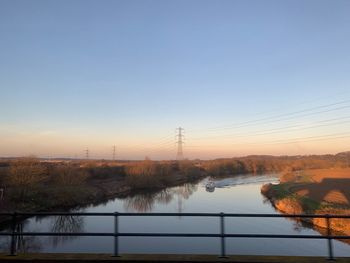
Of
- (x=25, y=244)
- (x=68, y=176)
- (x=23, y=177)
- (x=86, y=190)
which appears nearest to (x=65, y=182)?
(x=68, y=176)

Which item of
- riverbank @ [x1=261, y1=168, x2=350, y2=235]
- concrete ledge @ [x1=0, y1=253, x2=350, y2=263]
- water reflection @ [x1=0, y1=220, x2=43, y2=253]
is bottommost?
water reflection @ [x1=0, y1=220, x2=43, y2=253]

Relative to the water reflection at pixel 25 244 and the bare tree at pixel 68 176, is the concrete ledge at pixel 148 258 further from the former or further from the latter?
the bare tree at pixel 68 176

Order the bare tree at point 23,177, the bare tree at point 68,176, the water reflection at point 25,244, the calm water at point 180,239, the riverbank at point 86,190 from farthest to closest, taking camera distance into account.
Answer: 1. the bare tree at point 68,176
2. the bare tree at point 23,177
3. the riverbank at point 86,190
4. the water reflection at point 25,244
5. the calm water at point 180,239

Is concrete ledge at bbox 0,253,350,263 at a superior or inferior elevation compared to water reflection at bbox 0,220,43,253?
superior

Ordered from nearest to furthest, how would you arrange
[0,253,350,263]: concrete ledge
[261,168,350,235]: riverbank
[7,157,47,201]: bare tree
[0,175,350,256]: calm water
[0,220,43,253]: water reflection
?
[0,253,350,263]: concrete ledge → [0,175,350,256]: calm water → [0,220,43,253]: water reflection → [261,168,350,235]: riverbank → [7,157,47,201]: bare tree

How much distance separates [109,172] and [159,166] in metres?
14.5

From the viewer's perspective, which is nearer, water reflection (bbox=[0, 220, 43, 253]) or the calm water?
the calm water

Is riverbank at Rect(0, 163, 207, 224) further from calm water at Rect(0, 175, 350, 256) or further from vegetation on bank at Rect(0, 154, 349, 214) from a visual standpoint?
calm water at Rect(0, 175, 350, 256)

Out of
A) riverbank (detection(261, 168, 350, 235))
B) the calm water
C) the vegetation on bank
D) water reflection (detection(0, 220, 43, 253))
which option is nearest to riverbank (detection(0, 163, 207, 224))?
the vegetation on bank

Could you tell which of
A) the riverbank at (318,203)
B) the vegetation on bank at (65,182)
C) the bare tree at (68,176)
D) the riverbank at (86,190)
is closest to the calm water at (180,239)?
the riverbank at (318,203)

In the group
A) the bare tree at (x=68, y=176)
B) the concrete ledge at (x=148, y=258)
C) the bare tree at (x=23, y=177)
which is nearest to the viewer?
the concrete ledge at (x=148, y=258)

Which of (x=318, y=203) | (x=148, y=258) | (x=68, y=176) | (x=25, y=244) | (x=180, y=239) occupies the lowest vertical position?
(x=25, y=244)

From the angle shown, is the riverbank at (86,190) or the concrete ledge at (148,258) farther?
the riverbank at (86,190)

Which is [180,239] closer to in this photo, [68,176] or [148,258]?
[148,258]
